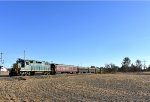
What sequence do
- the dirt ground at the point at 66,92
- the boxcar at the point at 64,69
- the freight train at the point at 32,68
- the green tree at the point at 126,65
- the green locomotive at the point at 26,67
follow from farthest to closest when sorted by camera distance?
1. the green tree at the point at 126,65
2. the boxcar at the point at 64,69
3. the freight train at the point at 32,68
4. the green locomotive at the point at 26,67
5. the dirt ground at the point at 66,92

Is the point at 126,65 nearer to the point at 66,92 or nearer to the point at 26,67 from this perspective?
the point at 26,67

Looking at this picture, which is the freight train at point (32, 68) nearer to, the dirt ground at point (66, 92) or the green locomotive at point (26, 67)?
the green locomotive at point (26, 67)

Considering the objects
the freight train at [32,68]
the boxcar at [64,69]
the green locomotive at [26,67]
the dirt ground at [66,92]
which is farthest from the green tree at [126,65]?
the dirt ground at [66,92]

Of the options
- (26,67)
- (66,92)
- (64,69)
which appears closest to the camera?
(66,92)

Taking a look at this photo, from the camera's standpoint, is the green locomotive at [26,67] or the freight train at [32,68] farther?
the freight train at [32,68]

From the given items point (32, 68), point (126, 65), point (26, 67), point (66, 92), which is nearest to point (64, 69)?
point (32, 68)

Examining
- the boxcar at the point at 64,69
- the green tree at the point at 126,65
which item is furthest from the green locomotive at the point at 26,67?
the green tree at the point at 126,65

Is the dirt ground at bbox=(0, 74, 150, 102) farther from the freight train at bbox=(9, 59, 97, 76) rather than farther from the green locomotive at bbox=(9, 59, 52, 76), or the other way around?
the freight train at bbox=(9, 59, 97, 76)

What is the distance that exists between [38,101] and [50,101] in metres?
0.73

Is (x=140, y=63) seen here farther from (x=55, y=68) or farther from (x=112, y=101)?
(x=112, y=101)

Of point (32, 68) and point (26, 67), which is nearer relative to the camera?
point (26, 67)

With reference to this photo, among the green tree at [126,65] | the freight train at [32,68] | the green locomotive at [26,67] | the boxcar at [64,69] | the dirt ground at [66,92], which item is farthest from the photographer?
the green tree at [126,65]

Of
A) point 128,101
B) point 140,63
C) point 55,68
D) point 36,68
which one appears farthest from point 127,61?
point 128,101

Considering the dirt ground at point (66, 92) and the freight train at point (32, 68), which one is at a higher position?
Result: the freight train at point (32, 68)
